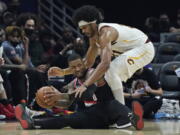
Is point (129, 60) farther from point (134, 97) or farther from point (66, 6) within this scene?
point (66, 6)

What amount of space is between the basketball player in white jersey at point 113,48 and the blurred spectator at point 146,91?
5.46ft

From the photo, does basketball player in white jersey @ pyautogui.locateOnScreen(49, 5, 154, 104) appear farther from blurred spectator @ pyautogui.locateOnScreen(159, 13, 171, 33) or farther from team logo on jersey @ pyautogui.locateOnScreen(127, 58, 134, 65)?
blurred spectator @ pyautogui.locateOnScreen(159, 13, 171, 33)

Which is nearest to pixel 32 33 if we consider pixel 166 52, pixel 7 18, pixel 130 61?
pixel 7 18

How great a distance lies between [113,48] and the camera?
25.9ft

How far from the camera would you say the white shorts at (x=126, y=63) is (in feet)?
24.4

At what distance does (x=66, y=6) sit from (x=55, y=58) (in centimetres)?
381

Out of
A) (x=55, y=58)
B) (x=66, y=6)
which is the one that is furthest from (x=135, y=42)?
(x=66, y=6)

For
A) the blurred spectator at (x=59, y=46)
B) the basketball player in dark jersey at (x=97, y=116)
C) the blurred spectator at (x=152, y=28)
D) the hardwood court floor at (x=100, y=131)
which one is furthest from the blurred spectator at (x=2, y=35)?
the blurred spectator at (x=152, y=28)

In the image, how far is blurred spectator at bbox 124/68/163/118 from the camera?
960 cm

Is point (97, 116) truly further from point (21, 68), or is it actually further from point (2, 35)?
point (2, 35)

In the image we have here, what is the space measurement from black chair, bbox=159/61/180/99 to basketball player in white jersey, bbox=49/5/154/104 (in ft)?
8.11

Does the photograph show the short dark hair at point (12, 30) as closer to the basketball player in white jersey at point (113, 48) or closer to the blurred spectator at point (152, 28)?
the basketball player in white jersey at point (113, 48)

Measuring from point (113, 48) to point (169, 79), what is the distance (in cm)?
280

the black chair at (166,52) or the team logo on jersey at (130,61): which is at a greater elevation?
the team logo on jersey at (130,61)
